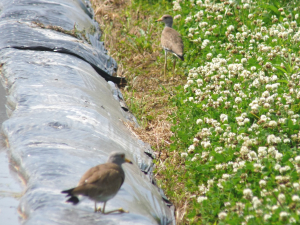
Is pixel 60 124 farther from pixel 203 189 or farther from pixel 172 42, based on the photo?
pixel 172 42

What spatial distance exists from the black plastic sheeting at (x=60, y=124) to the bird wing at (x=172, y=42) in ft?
4.29

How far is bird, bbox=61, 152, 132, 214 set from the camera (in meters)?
3.31

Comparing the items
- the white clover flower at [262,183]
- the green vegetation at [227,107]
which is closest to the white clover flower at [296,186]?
the green vegetation at [227,107]

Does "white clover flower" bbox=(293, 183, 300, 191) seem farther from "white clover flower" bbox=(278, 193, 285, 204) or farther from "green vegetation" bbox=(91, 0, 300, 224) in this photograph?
"white clover flower" bbox=(278, 193, 285, 204)

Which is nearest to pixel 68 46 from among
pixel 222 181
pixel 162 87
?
pixel 162 87

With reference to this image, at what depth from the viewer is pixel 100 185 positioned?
135 inches

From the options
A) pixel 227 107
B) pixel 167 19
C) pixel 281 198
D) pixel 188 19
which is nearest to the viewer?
pixel 281 198

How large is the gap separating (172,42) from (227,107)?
2672 mm

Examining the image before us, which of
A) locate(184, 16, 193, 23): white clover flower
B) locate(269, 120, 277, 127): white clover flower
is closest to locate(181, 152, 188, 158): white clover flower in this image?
locate(269, 120, 277, 127): white clover flower

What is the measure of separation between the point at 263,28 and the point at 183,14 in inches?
A: 97.3

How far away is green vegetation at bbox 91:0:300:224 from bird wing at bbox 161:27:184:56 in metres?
0.33

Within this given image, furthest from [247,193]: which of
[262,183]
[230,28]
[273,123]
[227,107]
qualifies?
[230,28]

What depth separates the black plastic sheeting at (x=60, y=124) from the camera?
3.53 metres

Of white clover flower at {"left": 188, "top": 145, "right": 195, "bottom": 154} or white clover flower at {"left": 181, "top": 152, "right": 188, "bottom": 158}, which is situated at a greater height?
white clover flower at {"left": 188, "top": 145, "right": 195, "bottom": 154}
